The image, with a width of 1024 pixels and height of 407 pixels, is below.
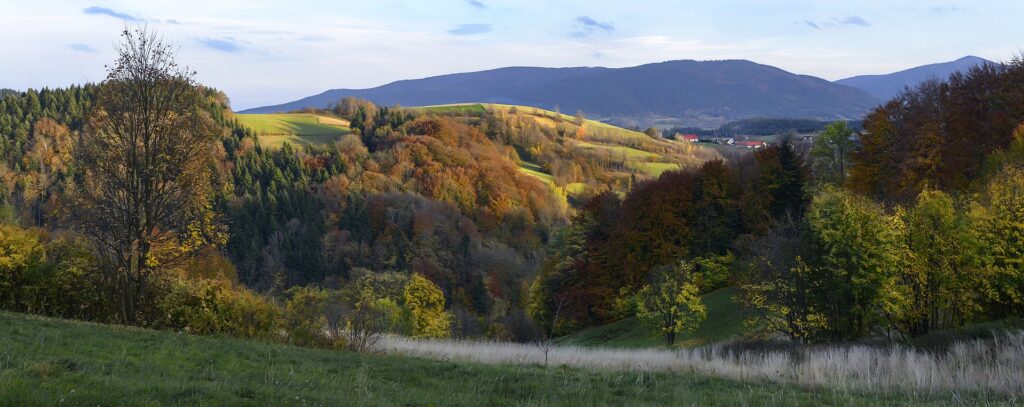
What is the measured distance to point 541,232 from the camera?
5187 inches

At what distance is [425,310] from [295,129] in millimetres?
132981

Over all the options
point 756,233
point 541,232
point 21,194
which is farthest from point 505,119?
point 756,233

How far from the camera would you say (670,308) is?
38.0m

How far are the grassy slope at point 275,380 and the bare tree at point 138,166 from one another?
4.21 metres

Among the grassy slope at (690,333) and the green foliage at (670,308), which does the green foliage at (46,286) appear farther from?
the green foliage at (670,308)

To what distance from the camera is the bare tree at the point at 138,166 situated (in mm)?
18453

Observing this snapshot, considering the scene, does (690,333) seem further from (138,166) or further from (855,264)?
(138,166)

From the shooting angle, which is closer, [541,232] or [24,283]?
[24,283]

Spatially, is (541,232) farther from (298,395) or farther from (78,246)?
(298,395)

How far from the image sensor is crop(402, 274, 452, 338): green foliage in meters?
48.3

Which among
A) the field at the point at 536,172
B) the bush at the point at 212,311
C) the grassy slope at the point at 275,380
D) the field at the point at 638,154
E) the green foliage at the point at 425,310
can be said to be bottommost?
the green foliage at the point at 425,310

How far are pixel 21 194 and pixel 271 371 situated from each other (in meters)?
135

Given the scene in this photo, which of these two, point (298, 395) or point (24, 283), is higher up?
point (298, 395)

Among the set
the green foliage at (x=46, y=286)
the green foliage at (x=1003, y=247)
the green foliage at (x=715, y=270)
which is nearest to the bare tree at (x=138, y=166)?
the green foliage at (x=46, y=286)
